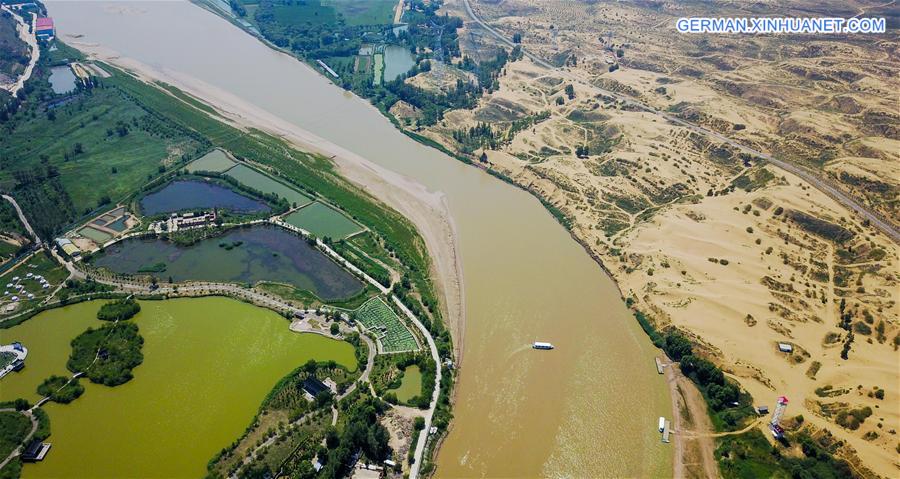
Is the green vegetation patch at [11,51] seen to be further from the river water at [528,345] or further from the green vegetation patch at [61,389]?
the green vegetation patch at [61,389]

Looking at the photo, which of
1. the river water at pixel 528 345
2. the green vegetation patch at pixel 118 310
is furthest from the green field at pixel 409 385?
the green vegetation patch at pixel 118 310

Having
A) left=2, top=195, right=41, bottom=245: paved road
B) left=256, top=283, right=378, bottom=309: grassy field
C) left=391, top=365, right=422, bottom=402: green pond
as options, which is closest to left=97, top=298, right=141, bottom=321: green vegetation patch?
left=256, top=283, right=378, bottom=309: grassy field

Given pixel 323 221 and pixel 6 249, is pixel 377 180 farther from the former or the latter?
pixel 6 249

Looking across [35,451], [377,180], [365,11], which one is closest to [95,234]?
[35,451]

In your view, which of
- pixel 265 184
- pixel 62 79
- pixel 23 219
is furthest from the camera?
pixel 62 79

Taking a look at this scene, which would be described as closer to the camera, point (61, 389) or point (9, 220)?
point (61, 389)

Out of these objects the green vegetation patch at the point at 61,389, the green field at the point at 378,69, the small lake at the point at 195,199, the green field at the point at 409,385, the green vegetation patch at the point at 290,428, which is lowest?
the green vegetation patch at the point at 61,389
